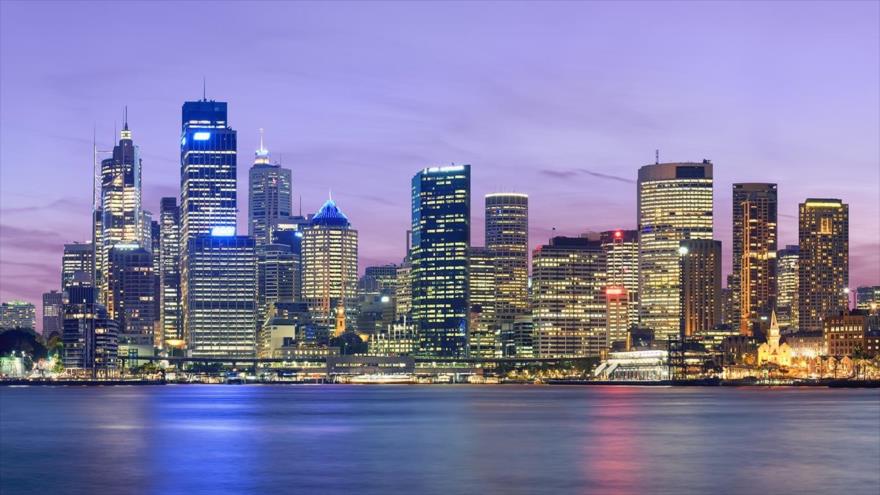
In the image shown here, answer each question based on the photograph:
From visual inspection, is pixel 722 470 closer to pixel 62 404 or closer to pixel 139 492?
pixel 139 492

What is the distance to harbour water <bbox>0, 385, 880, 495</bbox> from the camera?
75.0 metres

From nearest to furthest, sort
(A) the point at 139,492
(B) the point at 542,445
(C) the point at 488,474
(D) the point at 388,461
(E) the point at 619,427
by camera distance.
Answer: (A) the point at 139,492
(C) the point at 488,474
(D) the point at 388,461
(B) the point at 542,445
(E) the point at 619,427

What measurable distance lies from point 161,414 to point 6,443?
45802mm

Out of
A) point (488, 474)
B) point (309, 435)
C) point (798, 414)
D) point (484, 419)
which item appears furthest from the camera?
point (798, 414)

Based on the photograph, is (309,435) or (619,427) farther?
(619,427)

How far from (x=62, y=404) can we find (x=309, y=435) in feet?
263

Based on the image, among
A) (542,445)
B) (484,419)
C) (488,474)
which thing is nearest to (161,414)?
(484,419)

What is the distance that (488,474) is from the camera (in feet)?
260

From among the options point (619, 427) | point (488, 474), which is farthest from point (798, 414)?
point (488, 474)

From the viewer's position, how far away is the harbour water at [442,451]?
75.0 meters

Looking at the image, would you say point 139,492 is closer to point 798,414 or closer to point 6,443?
point 6,443

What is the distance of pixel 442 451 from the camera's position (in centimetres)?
9606

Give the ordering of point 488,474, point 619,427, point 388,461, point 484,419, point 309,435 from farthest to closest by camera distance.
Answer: point 484,419
point 619,427
point 309,435
point 388,461
point 488,474

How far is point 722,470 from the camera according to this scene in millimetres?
82312
